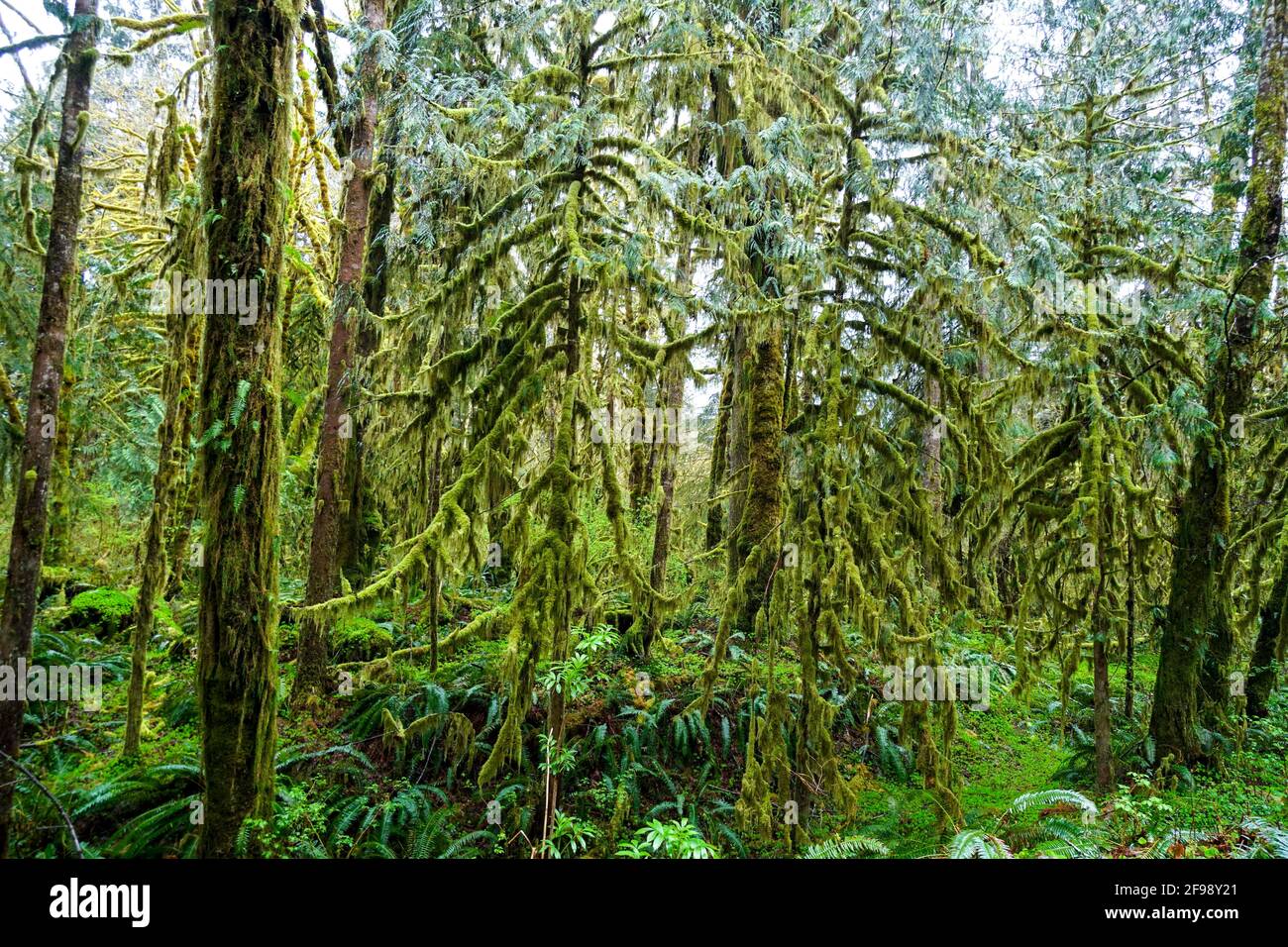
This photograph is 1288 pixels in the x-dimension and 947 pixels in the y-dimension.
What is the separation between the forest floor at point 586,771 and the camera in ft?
17.3

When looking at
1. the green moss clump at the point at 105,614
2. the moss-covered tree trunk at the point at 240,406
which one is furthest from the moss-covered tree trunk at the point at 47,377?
the green moss clump at the point at 105,614

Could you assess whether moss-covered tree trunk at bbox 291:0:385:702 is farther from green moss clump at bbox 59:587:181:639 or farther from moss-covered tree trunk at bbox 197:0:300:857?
green moss clump at bbox 59:587:181:639

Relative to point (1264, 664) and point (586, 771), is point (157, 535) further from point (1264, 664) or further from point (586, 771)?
point (1264, 664)

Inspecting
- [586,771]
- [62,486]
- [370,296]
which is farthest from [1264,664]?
[62,486]

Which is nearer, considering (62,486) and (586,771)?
(586,771)

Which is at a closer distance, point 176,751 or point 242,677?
point 242,677

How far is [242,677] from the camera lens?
425cm

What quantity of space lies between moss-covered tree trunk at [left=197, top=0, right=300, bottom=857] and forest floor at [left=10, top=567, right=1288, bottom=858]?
0.74 metres

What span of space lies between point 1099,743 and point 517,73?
10.0 metres

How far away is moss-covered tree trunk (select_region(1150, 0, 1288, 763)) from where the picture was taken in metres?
5.82

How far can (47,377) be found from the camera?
5121 millimetres

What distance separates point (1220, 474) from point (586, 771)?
720 centimetres
